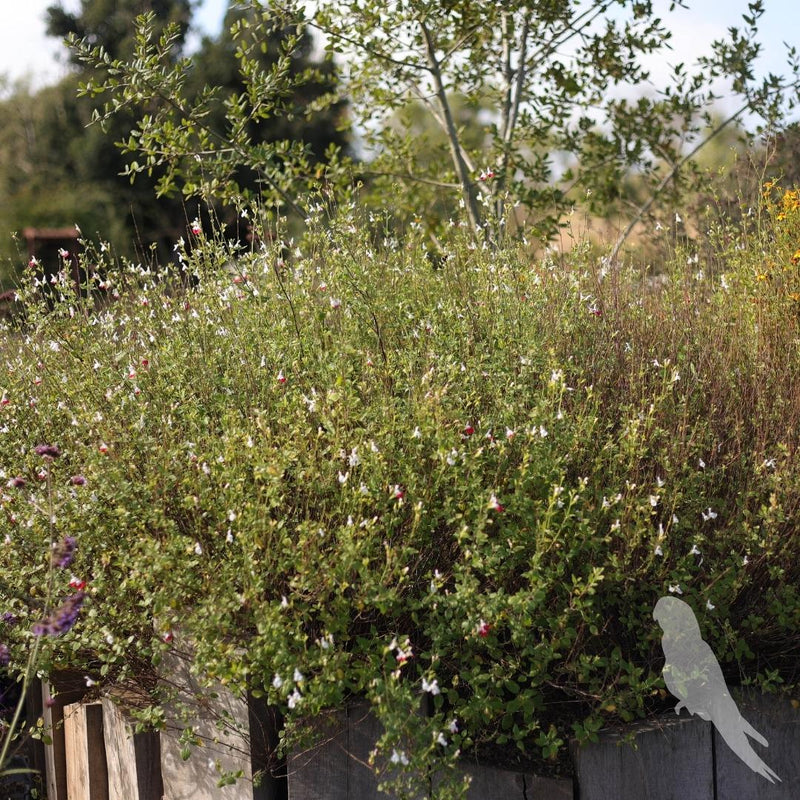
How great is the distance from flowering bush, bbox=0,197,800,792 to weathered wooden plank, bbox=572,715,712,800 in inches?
3.0

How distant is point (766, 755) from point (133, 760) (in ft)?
6.25

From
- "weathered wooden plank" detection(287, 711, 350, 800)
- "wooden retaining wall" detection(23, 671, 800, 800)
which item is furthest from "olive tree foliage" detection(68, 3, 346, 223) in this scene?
"weathered wooden plank" detection(287, 711, 350, 800)

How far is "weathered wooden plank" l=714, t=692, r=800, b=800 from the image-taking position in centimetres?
276

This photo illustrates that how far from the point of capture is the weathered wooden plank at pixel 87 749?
320 cm

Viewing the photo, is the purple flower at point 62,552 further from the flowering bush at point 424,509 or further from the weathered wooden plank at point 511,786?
the weathered wooden plank at point 511,786

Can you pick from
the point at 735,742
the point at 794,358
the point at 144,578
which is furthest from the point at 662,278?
the point at 144,578

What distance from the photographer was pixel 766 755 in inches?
111

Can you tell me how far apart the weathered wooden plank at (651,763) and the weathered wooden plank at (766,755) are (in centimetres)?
5

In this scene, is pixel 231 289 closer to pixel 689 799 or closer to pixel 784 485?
pixel 784 485

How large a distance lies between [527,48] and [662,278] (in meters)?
2.93

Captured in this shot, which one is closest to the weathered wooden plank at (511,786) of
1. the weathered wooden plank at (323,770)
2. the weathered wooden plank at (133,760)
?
the weathered wooden plank at (323,770)

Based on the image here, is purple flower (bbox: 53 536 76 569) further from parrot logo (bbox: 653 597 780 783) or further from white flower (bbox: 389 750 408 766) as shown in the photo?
parrot logo (bbox: 653 597 780 783)

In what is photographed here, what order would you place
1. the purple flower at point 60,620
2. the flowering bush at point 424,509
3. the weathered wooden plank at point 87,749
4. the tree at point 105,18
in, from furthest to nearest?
the tree at point 105,18 < the weathered wooden plank at point 87,749 < the flowering bush at point 424,509 < the purple flower at point 60,620

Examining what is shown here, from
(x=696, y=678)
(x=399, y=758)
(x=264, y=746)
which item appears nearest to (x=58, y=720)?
(x=264, y=746)
